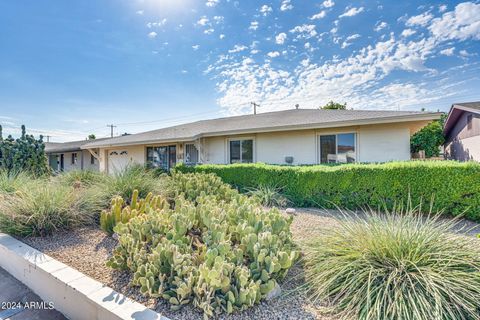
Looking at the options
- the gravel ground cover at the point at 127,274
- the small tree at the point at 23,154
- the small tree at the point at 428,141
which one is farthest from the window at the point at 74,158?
the small tree at the point at 428,141

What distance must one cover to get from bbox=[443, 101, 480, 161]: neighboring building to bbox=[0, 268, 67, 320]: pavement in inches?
602

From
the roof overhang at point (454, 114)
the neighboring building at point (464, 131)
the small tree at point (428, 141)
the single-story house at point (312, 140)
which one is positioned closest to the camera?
the single-story house at point (312, 140)

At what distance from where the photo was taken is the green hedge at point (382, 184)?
5.60m

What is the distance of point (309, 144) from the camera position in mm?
10672

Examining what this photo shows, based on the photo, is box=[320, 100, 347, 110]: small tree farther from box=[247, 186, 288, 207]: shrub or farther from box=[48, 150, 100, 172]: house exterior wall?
box=[48, 150, 100, 172]: house exterior wall

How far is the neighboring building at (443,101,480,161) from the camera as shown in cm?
1170

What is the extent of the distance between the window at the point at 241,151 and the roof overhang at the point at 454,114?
10.4 meters

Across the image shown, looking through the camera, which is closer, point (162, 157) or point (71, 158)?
point (162, 157)

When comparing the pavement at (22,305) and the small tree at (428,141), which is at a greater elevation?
the small tree at (428,141)

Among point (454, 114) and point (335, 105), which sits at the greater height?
point (335, 105)

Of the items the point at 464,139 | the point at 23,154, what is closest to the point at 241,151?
the point at 23,154

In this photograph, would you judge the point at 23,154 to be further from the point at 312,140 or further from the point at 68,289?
the point at 312,140

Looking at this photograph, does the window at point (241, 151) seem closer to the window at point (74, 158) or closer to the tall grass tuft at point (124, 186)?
the tall grass tuft at point (124, 186)

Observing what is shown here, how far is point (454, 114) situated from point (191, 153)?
15661 mm
